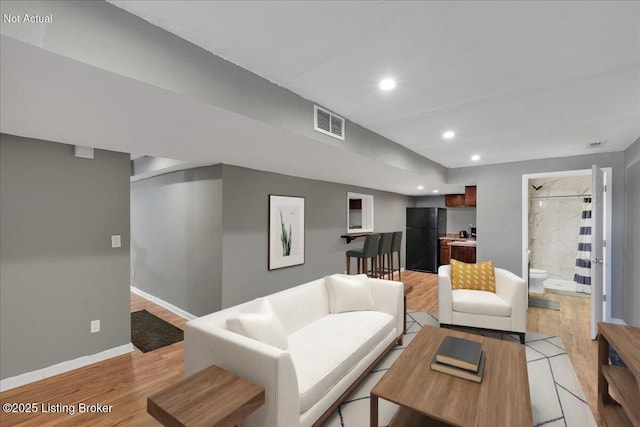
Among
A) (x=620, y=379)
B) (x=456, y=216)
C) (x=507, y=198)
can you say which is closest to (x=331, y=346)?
(x=620, y=379)

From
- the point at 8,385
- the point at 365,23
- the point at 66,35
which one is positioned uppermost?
the point at 365,23

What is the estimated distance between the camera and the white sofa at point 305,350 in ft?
4.84

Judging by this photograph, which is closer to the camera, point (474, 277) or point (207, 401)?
point (207, 401)

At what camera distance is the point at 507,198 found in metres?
4.36

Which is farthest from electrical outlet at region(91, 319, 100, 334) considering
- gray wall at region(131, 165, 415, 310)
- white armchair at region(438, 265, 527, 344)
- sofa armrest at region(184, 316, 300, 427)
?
white armchair at region(438, 265, 527, 344)

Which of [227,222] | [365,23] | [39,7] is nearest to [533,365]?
[365,23]

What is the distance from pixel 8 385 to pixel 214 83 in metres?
2.94

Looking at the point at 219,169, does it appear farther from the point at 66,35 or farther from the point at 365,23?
the point at 365,23

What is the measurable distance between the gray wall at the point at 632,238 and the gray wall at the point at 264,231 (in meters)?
3.65

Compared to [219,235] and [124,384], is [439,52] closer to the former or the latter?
[219,235]

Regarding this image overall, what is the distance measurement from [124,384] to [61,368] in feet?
2.31

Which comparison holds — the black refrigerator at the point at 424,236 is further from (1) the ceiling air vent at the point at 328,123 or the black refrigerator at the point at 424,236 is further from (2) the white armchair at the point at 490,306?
(1) the ceiling air vent at the point at 328,123

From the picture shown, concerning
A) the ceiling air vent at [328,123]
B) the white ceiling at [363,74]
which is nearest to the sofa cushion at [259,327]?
the white ceiling at [363,74]

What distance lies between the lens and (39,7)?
1.02 meters
